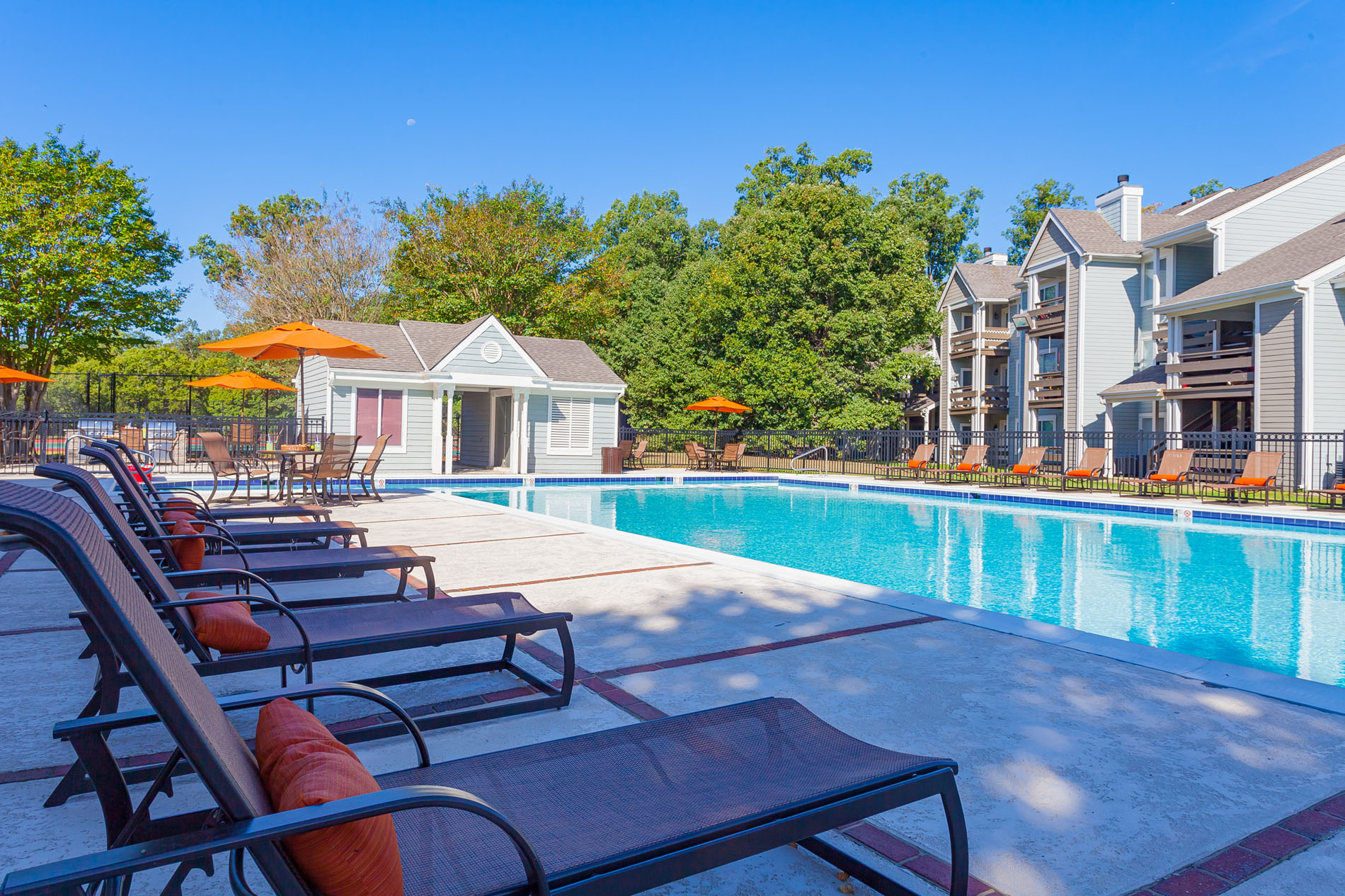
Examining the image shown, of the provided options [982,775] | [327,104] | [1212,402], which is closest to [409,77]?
[327,104]

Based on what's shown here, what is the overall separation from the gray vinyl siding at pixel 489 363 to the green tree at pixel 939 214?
29232 mm

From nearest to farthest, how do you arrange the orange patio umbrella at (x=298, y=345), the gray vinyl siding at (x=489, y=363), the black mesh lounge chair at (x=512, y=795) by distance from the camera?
the black mesh lounge chair at (x=512, y=795), the orange patio umbrella at (x=298, y=345), the gray vinyl siding at (x=489, y=363)

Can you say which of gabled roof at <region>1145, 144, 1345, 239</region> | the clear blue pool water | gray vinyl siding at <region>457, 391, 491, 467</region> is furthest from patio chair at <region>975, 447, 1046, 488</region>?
gray vinyl siding at <region>457, 391, 491, 467</region>

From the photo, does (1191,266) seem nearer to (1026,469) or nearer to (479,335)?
(1026,469)

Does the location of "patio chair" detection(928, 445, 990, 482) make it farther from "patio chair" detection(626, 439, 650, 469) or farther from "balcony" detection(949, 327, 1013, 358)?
"balcony" detection(949, 327, 1013, 358)

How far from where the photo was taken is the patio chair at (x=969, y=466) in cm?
1894

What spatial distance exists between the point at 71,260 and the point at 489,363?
13.4 m

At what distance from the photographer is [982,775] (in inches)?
110

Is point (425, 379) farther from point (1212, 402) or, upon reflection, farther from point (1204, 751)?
point (1212, 402)

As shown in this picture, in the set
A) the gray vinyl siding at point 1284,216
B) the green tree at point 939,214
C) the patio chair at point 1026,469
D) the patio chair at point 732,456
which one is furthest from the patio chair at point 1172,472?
the green tree at point 939,214

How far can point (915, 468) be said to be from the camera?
67.8ft

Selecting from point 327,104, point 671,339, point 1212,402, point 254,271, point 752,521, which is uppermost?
point 327,104

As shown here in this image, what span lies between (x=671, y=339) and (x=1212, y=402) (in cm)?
1938

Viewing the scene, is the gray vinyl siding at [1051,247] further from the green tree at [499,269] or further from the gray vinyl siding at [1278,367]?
the green tree at [499,269]
